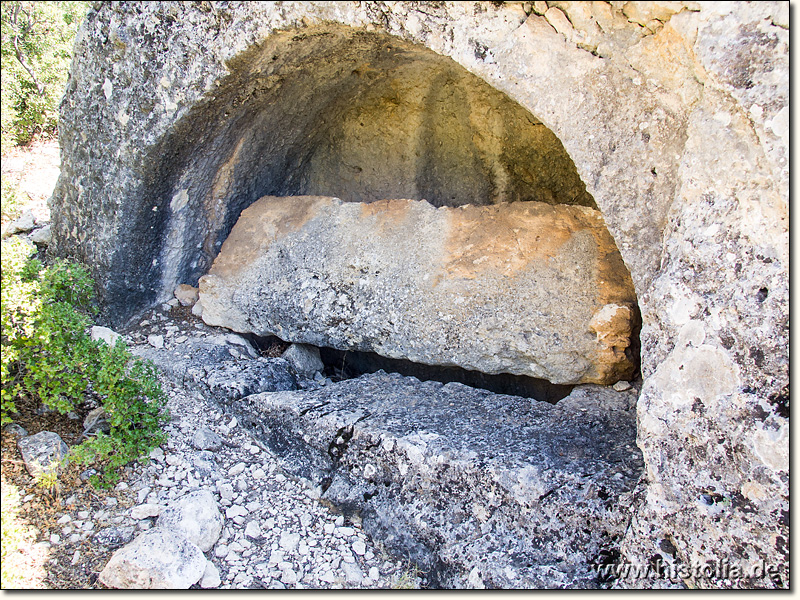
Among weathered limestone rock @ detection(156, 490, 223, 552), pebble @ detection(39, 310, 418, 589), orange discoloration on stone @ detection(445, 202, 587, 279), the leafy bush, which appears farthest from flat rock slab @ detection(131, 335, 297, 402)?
orange discoloration on stone @ detection(445, 202, 587, 279)

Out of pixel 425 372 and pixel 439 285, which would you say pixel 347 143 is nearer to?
pixel 439 285

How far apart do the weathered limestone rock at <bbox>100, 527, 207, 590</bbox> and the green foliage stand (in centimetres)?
334

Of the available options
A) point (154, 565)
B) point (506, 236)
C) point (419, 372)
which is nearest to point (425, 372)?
point (419, 372)

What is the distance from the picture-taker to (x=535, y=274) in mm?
2428

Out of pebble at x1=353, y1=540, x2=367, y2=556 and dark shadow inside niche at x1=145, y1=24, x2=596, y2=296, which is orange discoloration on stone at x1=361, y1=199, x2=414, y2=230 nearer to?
dark shadow inside niche at x1=145, y1=24, x2=596, y2=296

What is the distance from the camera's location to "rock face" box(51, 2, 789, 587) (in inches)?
56.5

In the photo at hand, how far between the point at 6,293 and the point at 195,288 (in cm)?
124

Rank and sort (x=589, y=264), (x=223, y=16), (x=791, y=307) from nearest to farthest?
(x=791, y=307), (x=223, y=16), (x=589, y=264)

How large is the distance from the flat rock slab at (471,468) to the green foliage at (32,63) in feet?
10.0

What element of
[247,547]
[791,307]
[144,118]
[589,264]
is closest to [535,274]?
[589,264]

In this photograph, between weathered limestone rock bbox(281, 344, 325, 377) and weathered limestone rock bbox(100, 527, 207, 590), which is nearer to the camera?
weathered limestone rock bbox(100, 527, 207, 590)

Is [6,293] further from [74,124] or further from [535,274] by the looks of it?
[535,274]

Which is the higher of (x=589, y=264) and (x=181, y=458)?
(x=589, y=264)

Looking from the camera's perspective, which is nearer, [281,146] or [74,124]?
[74,124]
